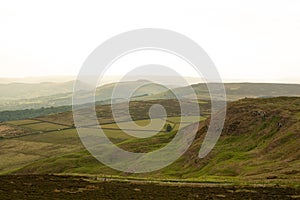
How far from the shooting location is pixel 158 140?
14238 centimetres

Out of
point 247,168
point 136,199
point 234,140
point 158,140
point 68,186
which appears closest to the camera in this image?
point 136,199

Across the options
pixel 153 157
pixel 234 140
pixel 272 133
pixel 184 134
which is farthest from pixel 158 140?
pixel 272 133

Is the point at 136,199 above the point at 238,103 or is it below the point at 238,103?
below

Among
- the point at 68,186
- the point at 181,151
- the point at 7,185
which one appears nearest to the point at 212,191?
the point at 68,186

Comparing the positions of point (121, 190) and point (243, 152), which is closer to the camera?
point (121, 190)

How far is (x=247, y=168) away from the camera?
7619cm

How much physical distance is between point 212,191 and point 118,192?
1429 cm

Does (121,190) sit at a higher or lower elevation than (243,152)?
higher

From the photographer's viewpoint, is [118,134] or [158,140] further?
[118,134]

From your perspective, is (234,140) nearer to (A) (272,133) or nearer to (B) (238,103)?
(A) (272,133)

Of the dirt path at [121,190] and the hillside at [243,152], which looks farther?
the hillside at [243,152]

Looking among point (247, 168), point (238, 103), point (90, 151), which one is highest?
point (238, 103)

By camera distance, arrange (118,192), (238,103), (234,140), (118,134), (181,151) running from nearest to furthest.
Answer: (118,192) → (234,140) → (181,151) → (238,103) → (118,134)

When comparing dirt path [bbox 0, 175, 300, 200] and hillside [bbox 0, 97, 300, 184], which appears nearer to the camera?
dirt path [bbox 0, 175, 300, 200]
